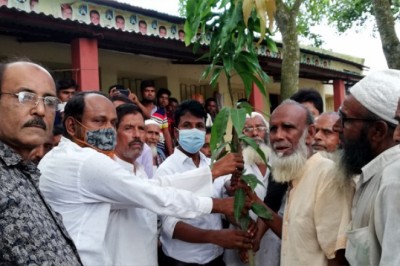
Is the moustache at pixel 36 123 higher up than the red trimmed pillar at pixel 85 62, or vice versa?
the red trimmed pillar at pixel 85 62

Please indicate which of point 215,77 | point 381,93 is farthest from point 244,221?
point 381,93

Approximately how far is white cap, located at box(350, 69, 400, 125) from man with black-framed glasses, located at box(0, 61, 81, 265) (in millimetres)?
1282

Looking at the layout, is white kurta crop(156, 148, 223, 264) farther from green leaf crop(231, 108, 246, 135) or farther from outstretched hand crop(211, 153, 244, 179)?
green leaf crop(231, 108, 246, 135)

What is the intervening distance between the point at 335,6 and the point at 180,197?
13726 millimetres

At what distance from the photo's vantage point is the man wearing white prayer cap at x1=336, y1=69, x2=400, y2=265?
1.70m

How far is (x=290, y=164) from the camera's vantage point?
2625mm

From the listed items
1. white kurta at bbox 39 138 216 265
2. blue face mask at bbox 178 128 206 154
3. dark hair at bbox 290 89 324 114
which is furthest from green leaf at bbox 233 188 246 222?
dark hair at bbox 290 89 324 114

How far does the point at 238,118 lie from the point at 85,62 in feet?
13.3

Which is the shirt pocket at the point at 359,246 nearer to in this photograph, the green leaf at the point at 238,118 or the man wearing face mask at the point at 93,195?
the green leaf at the point at 238,118

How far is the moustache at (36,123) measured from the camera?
1.66 meters

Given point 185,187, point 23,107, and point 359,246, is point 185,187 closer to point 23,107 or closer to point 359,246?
point 359,246

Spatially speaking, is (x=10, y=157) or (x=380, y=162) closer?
(x=10, y=157)

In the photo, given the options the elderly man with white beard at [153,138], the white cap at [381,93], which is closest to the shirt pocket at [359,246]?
the white cap at [381,93]

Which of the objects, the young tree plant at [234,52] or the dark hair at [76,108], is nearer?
the young tree plant at [234,52]
